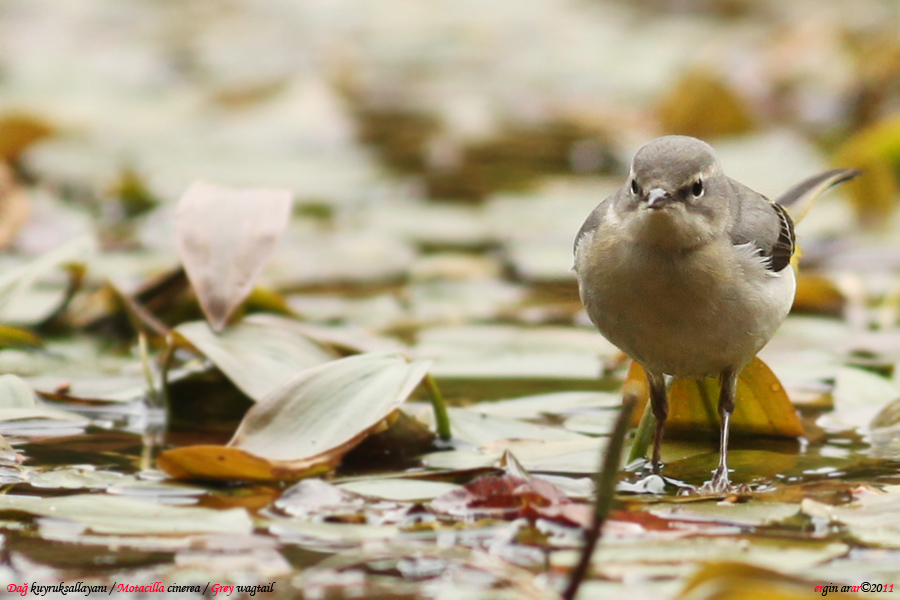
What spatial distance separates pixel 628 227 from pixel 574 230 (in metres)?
2.91

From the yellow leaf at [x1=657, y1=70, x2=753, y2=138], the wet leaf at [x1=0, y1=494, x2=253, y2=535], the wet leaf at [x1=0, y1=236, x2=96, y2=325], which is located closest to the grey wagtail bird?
the wet leaf at [x1=0, y1=494, x2=253, y2=535]

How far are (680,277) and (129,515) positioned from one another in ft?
5.06

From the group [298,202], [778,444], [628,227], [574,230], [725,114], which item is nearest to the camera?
[628,227]

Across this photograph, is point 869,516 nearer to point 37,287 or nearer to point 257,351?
point 257,351

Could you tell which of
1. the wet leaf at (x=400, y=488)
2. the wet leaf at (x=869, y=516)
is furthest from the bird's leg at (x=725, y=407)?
the wet leaf at (x=400, y=488)

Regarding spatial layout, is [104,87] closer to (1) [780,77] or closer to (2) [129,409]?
(1) [780,77]

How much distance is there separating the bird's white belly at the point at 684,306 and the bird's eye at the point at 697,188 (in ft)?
0.50

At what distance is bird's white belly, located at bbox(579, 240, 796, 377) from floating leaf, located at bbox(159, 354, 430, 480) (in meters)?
0.57

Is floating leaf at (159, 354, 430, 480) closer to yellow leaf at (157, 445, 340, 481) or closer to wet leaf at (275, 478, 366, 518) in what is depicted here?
yellow leaf at (157, 445, 340, 481)

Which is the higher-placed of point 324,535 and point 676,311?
point 676,311

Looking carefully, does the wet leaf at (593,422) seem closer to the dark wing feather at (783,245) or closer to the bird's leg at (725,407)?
the bird's leg at (725,407)

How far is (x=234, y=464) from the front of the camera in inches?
119

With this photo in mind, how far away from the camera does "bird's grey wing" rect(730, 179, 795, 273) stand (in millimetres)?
3441

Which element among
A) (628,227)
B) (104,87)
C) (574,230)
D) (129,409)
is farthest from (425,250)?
(104,87)
